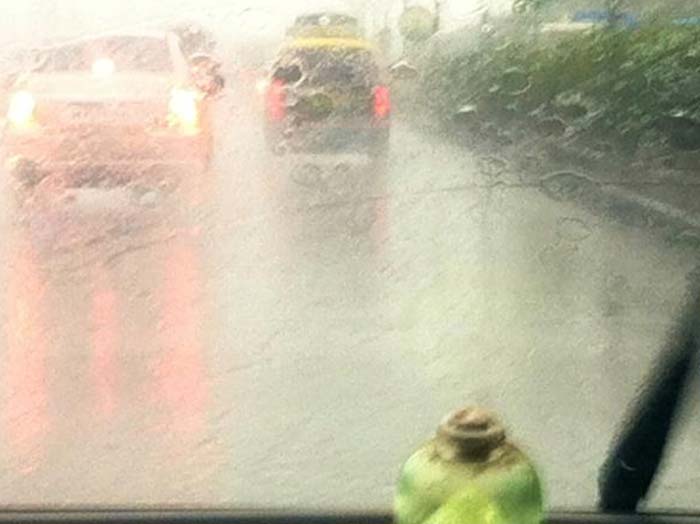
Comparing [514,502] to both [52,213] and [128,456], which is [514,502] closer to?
[128,456]

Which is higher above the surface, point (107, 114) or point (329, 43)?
point (329, 43)

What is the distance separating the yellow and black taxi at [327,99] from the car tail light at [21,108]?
0.61m

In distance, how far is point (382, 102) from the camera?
4.38 metres

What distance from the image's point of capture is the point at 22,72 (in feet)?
13.8

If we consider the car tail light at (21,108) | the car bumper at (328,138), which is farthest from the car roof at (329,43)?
→ the car tail light at (21,108)

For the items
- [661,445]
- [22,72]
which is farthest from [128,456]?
[661,445]

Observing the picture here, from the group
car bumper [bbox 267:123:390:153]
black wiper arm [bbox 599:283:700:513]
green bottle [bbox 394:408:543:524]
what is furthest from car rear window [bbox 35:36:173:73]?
green bottle [bbox 394:408:543:524]

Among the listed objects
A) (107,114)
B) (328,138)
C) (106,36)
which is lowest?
(328,138)

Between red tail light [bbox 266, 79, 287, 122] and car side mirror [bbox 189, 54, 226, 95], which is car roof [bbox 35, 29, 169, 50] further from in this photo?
red tail light [bbox 266, 79, 287, 122]

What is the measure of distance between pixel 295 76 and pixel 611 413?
118 cm

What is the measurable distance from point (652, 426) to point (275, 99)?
1.28 meters

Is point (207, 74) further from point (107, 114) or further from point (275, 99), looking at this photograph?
point (107, 114)

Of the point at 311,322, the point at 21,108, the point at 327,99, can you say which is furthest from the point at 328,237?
the point at 21,108

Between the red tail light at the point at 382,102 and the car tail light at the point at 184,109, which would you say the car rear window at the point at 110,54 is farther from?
the red tail light at the point at 382,102
